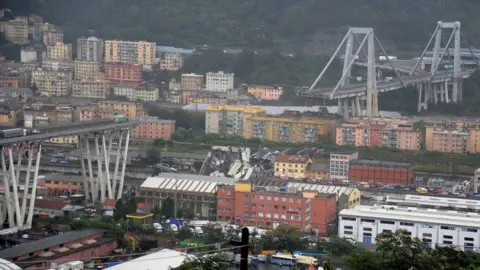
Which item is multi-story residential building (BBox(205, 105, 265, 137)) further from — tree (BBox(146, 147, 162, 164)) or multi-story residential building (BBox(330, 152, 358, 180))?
multi-story residential building (BBox(330, 152, 358, 180))

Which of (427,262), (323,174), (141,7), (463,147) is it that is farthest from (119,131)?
(141,7)

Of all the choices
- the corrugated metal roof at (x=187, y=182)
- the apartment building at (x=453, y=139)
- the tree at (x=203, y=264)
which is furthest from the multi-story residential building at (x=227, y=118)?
the tree at (x=203, y=264)

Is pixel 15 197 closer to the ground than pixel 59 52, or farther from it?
closer to the ground

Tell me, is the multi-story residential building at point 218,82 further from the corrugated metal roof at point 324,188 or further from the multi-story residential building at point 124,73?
the corrugated metal roof at point 324,188

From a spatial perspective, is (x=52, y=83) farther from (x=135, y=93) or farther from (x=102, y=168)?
(x=102, y=168)

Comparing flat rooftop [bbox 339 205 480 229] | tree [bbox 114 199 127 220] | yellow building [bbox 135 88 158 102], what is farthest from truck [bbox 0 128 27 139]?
yellow building [bbox 135 88 158 102]

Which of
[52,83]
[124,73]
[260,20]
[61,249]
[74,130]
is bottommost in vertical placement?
[61,249]

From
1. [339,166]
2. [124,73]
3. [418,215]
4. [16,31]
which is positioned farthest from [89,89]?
[418,215]
